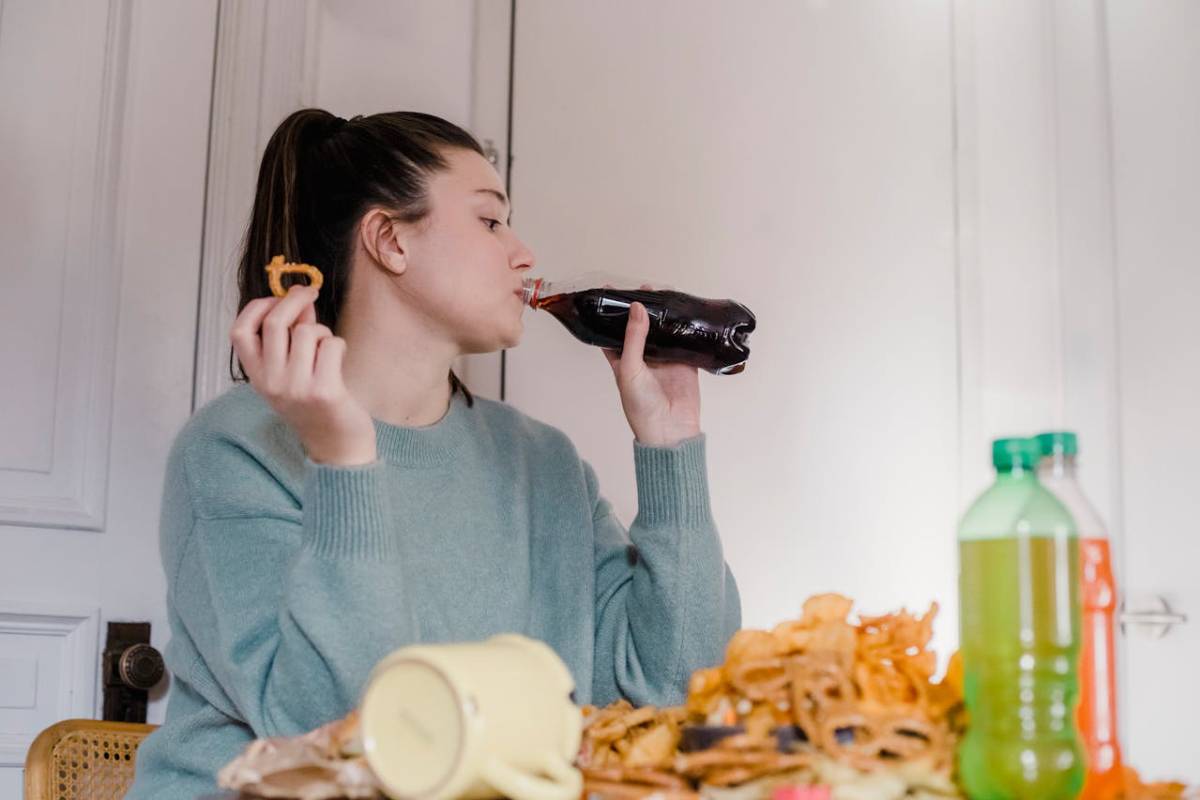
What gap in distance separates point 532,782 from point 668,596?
0.67m

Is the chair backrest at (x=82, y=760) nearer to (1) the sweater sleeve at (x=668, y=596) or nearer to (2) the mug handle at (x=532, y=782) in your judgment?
(1) the sweater sleeve at (x=668, y=596)


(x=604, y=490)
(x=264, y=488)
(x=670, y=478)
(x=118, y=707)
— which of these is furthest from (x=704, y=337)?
(x=118, y=707)

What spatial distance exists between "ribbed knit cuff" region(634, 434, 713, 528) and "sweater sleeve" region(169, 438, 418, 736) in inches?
12.7

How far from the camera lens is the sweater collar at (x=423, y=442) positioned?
132 centimetres

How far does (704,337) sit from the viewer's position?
1.31 m

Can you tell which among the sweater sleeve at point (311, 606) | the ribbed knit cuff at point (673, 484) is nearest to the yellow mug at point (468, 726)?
the sweater sleeve at point (311, 606)

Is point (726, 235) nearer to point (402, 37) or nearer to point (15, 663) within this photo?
point (402, 37)

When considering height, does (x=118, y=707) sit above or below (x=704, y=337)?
below

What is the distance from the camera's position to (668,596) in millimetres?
1269

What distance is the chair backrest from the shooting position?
1.30m

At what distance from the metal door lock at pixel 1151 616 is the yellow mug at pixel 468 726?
1.18 metres

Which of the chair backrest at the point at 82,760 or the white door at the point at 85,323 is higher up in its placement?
the white door at the point at 85,323

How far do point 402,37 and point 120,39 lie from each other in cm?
44

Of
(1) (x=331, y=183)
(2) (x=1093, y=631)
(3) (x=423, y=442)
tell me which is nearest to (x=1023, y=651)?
(2) (x=1093, y=631)
